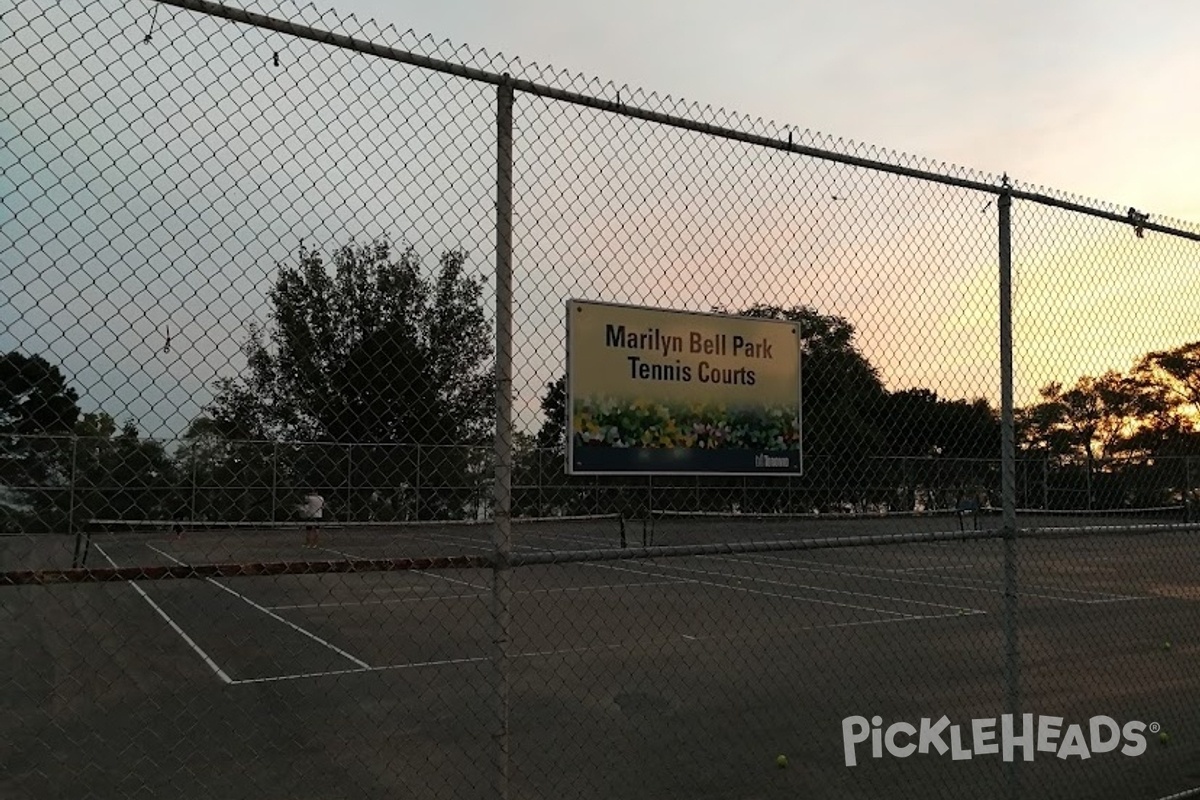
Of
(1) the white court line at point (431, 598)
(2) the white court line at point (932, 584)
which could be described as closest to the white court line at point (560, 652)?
(1) the white court line at point (431, 598)

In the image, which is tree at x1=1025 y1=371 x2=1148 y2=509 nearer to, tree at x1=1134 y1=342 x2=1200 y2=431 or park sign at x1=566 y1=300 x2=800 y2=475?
tree at x1=1134 y1=342 x2=1200 y2=431

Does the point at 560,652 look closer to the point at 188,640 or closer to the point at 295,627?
the point at 295,627

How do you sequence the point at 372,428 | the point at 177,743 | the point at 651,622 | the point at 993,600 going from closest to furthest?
the point at 372,428
the point at 177,743
the point at 651,622
the point at 993,600

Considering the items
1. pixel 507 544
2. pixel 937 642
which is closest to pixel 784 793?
pixel 507 544

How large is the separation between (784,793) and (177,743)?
14.6 feet

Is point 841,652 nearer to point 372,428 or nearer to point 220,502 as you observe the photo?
point 372,428

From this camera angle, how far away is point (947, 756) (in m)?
6.37

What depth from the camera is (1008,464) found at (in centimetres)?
474

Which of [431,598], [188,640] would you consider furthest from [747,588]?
[188,640]

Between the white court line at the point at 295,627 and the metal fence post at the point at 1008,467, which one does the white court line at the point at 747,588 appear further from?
the metal fence post at the point at 1008,467

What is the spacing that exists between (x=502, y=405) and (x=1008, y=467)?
2.85 m

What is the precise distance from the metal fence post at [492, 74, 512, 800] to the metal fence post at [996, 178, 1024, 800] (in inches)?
104

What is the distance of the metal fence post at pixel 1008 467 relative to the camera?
4566mm

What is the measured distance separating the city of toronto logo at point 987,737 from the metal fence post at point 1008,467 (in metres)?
1.52
